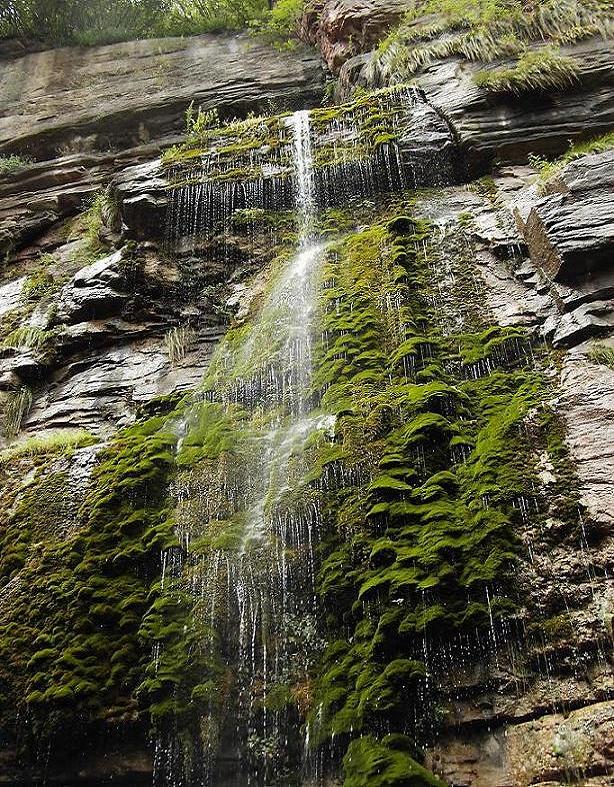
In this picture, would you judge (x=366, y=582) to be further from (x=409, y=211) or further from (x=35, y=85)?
(x=35, y=85)

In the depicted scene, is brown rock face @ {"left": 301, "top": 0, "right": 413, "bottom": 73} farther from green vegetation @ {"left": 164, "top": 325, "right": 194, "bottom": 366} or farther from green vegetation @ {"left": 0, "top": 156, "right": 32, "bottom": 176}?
green vegetation @ {"left": 164, "top": 325, "right": 194, "bottom": 366}

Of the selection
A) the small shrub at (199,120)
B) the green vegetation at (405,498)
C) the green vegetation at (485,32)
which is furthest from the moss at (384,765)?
the small shrub at (199,120)

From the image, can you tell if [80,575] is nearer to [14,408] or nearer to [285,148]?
[14,408]

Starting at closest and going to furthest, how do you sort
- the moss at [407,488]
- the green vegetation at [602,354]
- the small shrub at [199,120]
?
1. the moss at [407,488]
2. the green vegetation at [602,354]
3. the small shrub at [199,120]

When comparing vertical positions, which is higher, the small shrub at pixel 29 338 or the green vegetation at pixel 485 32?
the green vegetation at pixel 485 32

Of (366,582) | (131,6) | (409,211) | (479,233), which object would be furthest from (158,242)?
(131,6)

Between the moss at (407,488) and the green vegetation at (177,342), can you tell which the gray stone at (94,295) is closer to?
the green vegetation at (177,342)

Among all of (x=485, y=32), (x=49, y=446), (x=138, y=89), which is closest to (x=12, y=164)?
(x=138, y=89)

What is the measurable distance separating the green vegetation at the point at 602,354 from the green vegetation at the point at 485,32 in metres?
5.64

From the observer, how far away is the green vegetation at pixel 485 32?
33.5ft

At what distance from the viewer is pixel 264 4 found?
51.0 feet

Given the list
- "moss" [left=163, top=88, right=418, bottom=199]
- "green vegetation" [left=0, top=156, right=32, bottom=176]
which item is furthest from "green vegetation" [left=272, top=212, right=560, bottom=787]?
"green vegetation" [left=0, top=156, right=32, bottom=176]

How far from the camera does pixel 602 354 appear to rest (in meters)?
5.86

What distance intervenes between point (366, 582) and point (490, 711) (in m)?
1.27
